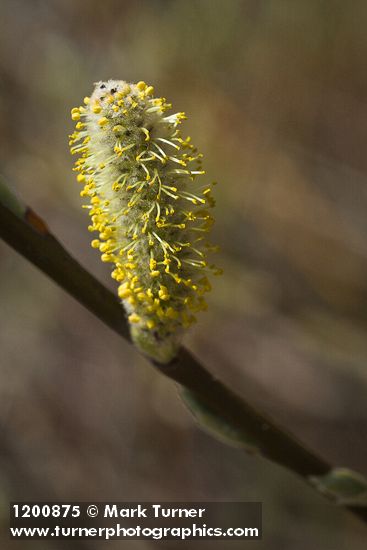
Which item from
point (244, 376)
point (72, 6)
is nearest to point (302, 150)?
point (244, 376)

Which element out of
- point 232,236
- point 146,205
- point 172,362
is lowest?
point 172,362

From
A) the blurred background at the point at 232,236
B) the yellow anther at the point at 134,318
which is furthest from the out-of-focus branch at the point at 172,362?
the blurred background at the point at 232,236

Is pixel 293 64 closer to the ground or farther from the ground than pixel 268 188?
farther from the ground

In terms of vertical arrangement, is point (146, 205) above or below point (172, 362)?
above

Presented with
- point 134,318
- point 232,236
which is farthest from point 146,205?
point 232,236

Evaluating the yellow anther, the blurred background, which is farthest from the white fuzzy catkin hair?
the blurred background

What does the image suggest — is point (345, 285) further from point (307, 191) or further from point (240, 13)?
point (240, 13)

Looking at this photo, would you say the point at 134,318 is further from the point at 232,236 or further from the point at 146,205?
the point at 232,236
